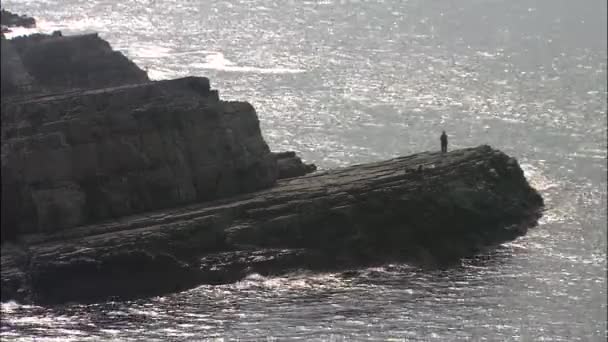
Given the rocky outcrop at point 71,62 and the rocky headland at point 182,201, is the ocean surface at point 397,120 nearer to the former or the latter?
the rocky headland at point 182,201

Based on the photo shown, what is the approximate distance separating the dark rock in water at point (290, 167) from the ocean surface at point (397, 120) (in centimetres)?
608

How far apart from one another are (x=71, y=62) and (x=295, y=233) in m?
18.8

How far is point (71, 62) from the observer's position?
63.1m

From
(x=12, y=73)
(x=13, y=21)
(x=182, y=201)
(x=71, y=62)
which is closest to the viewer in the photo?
(x=182, y=201)

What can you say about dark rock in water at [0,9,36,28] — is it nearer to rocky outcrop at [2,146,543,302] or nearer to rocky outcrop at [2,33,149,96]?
rocky outcrop at [2,33,149,96]

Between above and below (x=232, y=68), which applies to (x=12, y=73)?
above

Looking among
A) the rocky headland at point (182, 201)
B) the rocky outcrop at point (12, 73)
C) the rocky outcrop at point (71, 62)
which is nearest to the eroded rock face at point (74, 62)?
the rocky outcrop at point (71, 62)

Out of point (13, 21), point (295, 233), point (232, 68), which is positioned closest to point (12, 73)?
point (295, 233)

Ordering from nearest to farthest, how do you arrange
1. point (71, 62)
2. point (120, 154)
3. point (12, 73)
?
1. point (120, 154)
2. point (12, 73)
3. point (71, 62)

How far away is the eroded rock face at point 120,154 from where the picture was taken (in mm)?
49000

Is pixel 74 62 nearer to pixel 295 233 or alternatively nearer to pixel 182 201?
pixel 182 201

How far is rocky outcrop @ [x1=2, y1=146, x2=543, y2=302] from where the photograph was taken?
46.9m

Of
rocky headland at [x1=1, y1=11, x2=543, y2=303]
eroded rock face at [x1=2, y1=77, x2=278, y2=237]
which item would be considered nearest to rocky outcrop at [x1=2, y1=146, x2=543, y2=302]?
rocky headland at [x1=1, y1=11, x2=543, y2=303]

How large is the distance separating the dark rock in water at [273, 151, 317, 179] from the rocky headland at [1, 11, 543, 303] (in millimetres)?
164
